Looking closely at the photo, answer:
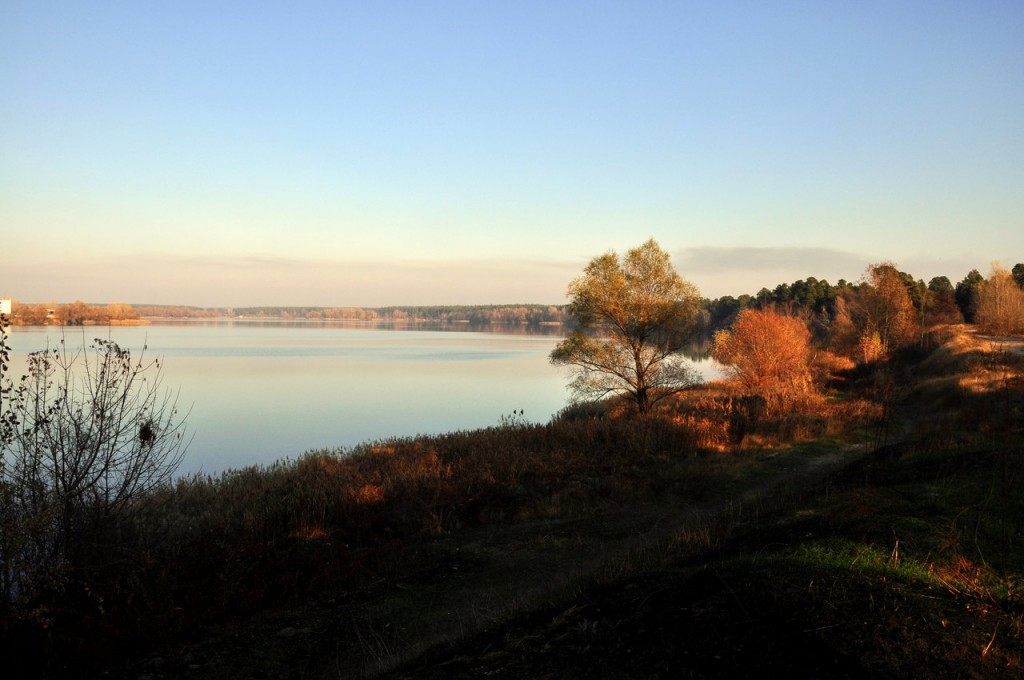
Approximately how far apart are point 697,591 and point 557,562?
522 centimetres

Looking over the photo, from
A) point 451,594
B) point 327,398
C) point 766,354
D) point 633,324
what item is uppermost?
point 633,324

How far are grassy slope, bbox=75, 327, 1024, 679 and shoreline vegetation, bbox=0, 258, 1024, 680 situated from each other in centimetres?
3

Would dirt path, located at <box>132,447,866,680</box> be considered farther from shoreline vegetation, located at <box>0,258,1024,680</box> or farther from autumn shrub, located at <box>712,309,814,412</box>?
autumn shrub, located at <box>712,309,814,412</box>

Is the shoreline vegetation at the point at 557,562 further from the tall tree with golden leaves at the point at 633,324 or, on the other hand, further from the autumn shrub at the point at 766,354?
the autumn shrub at the point at 766,354

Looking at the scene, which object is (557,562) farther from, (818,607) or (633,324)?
(633,324)

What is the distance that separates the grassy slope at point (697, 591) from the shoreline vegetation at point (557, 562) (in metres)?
0.03

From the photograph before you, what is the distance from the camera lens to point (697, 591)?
5.14 meters

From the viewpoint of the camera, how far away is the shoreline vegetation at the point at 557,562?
446 cm

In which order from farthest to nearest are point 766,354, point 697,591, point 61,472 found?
point 766,354 → point 61,472 → point 697,591

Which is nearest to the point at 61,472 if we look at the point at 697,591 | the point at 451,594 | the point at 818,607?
the point at 451,594

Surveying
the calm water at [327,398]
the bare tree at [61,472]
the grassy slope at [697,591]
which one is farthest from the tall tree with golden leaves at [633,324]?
the bare tree at [61,472]

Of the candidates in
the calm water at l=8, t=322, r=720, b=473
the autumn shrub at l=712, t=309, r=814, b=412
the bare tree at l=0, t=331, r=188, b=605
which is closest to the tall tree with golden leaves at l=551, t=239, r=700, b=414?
the calm water at l=8, t=322, r=720, b=473

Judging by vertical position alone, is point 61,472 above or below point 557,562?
above

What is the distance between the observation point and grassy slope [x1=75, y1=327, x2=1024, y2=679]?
420 cm
